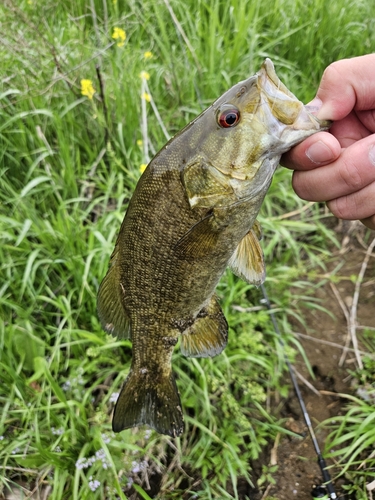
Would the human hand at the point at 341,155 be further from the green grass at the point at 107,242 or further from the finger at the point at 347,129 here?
the green grass at the point at 107,242

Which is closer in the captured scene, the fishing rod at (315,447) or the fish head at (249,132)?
the fish head at (249,132)

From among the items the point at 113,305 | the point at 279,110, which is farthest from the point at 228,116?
the point at 113,305

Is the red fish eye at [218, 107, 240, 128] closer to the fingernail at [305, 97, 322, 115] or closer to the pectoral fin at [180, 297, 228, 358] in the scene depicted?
the fingernail at [305, 97, 322, 115]

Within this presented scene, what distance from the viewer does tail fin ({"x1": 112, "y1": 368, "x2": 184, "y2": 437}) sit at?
155cm

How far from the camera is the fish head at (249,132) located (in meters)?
1.19

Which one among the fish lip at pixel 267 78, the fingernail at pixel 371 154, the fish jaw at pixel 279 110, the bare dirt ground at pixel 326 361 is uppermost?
the fish lip at pixel 267 78


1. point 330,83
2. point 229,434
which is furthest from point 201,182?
point 229,434

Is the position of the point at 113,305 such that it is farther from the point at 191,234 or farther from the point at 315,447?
the point at 315,447

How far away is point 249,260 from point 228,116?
520 millimetres

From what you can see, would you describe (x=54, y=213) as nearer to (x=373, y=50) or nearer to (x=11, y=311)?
(x=11, y=311)

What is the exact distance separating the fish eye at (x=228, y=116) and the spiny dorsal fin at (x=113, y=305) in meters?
0.58

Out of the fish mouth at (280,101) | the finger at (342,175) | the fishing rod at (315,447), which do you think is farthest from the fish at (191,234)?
the fishing rod at (315,447)

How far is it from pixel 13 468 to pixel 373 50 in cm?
421

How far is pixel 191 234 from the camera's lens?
1310 mm
